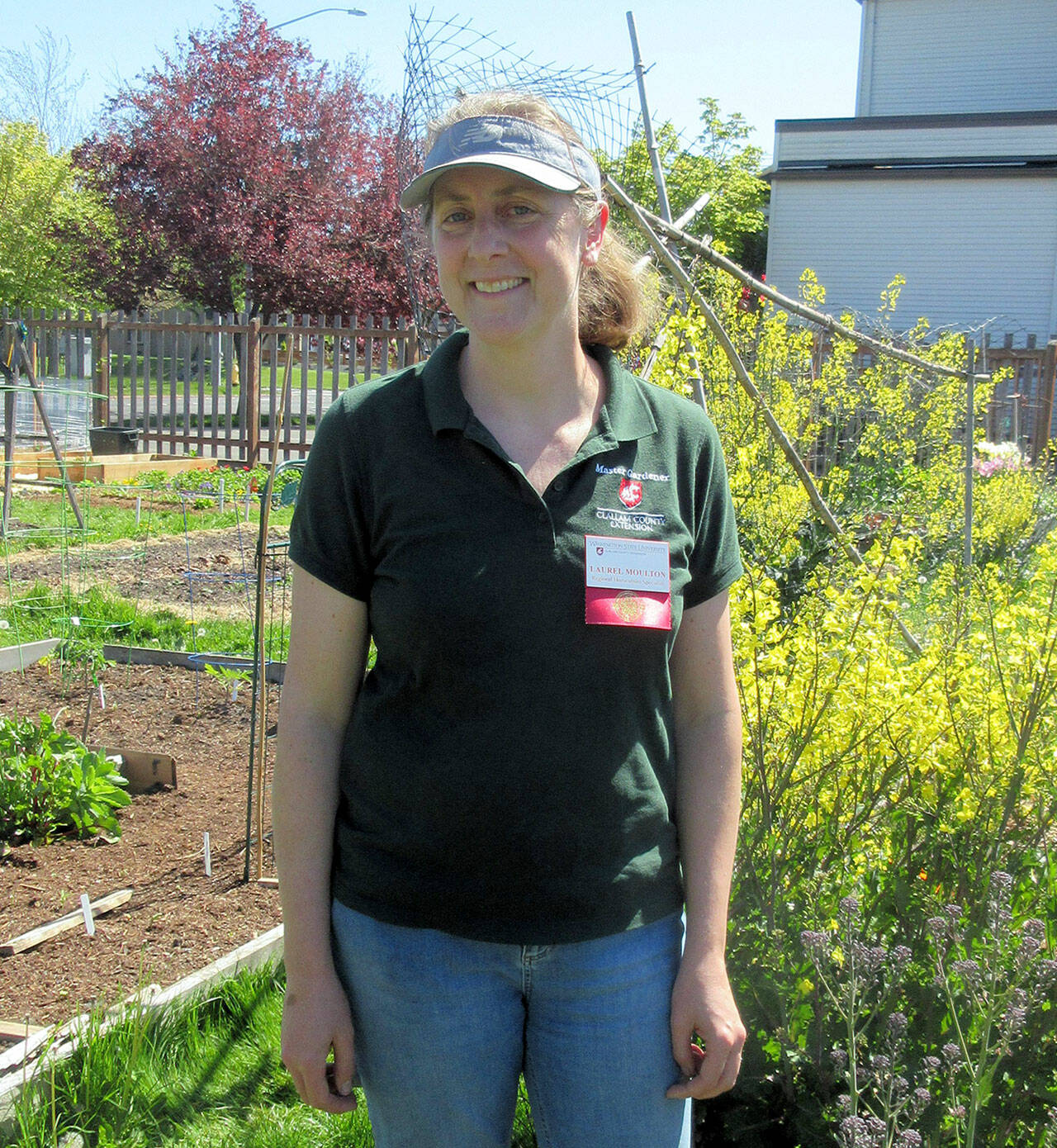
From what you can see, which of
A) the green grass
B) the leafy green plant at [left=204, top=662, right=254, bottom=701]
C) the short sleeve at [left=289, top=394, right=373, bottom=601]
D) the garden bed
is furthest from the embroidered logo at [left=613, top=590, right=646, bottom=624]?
the leafy green plant at [left=204, top=662, right=254, bottom=701]

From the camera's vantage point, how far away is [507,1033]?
1496 mm

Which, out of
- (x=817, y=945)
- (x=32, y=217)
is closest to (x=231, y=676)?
(x=817, y=945)

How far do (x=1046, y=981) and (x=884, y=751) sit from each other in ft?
2.45

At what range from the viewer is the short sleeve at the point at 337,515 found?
1485 mm

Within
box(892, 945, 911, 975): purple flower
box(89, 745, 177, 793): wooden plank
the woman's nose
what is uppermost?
the woman's nose

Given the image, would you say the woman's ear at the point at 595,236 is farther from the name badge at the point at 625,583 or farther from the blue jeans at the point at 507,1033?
the blue jeans at the point at 507,1033

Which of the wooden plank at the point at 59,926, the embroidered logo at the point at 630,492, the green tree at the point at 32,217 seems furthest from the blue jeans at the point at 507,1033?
the green tree at the point at 32,217

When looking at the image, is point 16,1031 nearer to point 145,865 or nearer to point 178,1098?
point 178,1098

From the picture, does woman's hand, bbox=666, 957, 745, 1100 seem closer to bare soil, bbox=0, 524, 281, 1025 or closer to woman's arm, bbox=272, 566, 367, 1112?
woman's arm, bbox=272, 566, 367, 1112

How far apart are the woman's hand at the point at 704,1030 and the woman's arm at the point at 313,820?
1.46 ft

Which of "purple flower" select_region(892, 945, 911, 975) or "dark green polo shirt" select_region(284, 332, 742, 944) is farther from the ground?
A: "dark green polo shirt" select_region(284, 332, 742, 944)

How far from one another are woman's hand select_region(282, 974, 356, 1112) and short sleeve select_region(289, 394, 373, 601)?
537 mm

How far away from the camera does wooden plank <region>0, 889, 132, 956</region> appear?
3.19 meters

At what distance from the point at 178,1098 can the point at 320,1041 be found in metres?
1.36
